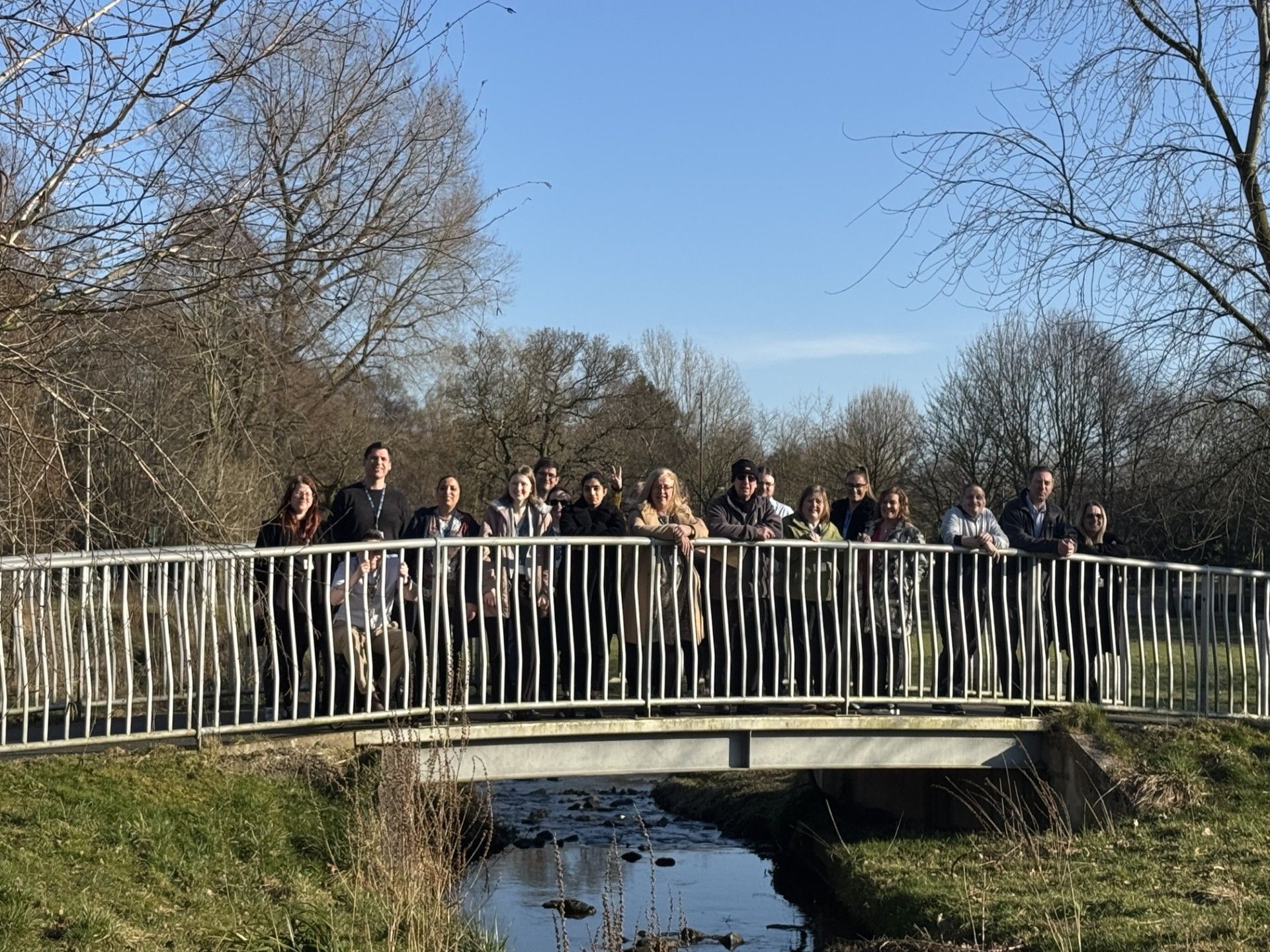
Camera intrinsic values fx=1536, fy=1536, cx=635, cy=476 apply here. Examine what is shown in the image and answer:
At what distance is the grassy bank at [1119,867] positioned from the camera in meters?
8.54

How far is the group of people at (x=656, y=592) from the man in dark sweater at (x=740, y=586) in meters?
0.02

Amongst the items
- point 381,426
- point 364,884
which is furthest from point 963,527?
point 381,426

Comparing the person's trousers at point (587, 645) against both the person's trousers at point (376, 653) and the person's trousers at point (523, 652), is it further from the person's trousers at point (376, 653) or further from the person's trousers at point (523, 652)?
the person's trousers at point (376, 653)

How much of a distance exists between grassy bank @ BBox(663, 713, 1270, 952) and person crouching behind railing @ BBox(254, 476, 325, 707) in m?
4.46

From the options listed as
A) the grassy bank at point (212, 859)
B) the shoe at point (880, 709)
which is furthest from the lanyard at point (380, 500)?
the shoe at point (880, 709)

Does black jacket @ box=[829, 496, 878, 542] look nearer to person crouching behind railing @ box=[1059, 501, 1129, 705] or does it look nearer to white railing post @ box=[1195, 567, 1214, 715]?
person crouching behind railing @ box=[1059, 501, 1129, 705]

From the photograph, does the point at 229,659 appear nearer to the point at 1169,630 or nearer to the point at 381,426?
the point at 1169,630

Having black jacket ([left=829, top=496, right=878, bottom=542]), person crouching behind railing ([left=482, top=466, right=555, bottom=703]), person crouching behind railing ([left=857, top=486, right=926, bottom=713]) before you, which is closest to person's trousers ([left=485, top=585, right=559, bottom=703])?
person crouching behind railing ([left=482, top=466, right=555, bottom=703])

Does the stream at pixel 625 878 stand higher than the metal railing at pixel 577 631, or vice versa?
the metal railing at pixel 577 631

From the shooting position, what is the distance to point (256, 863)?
9.12 metres

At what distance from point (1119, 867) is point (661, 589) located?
143 inches

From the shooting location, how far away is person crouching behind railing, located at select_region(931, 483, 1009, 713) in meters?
12.0

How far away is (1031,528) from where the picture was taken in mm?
12445

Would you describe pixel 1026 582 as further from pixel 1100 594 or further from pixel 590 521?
pixel 590 521
